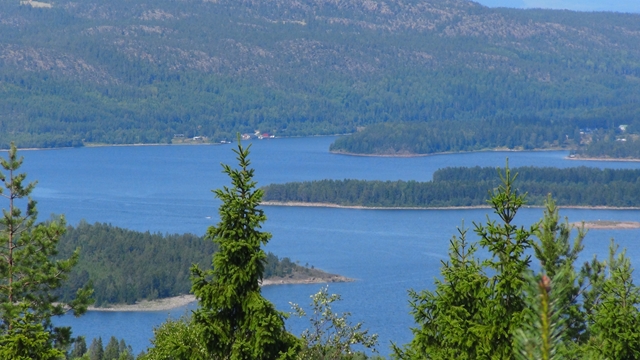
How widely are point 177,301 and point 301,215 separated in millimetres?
31541

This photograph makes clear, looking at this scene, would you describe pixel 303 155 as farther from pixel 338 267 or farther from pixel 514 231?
pixel 514 231

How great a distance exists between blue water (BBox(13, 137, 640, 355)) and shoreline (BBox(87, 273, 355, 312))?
2.95ft

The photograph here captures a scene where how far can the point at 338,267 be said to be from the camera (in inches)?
2450

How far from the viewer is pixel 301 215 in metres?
87.1

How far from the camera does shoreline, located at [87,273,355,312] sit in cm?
5475

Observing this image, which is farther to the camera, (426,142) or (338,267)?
(426,142)

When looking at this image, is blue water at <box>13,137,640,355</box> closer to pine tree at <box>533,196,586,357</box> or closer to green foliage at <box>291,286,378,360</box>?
pine tree at <box>533,196,586,357</box>

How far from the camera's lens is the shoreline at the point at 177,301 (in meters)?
54.8

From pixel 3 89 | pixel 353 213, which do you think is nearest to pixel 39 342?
pixel 353 213

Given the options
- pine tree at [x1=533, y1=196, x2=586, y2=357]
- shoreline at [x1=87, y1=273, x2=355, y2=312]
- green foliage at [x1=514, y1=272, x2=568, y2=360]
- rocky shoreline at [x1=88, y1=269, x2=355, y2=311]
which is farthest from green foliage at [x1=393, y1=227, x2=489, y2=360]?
rocky shoreline at [x1=88, y1=269, x2=355, y2=311]

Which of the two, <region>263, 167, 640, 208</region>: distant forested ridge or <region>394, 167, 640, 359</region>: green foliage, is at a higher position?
<region>263, 167, 640, 208</region>: distant forested ridge

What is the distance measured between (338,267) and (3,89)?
415 ft

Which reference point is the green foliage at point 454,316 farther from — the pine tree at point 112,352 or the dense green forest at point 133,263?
the dense green forest at point 133,263

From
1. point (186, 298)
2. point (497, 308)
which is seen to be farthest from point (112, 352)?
point (497, 308)
